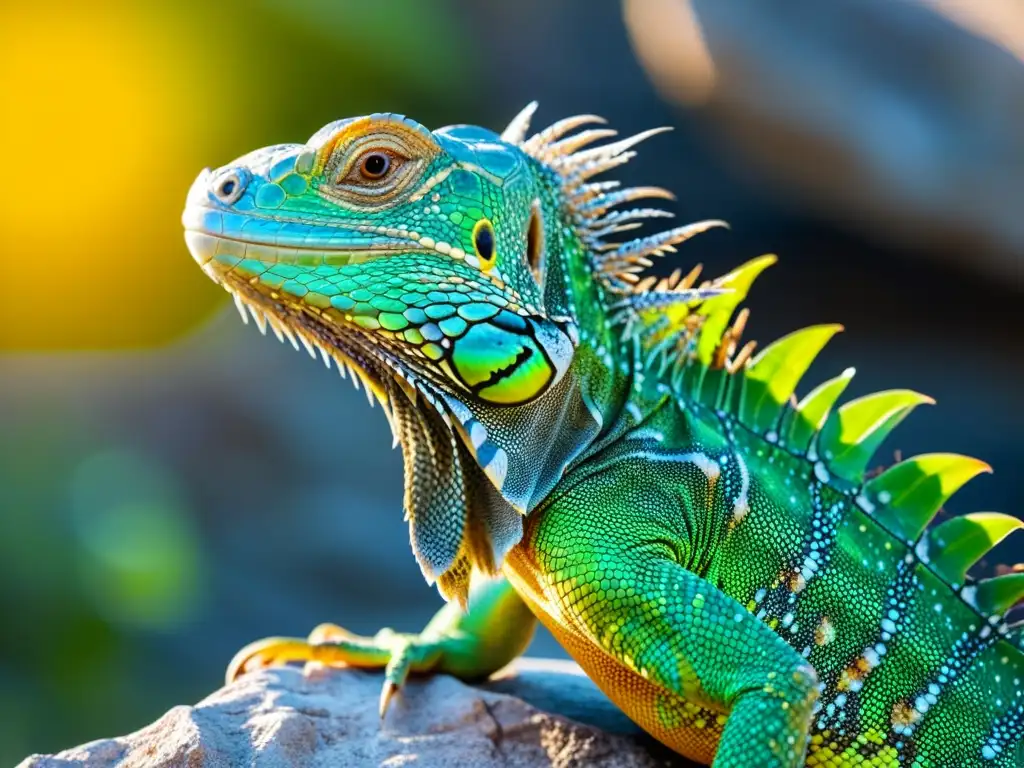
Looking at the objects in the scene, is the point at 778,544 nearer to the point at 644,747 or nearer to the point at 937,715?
the point at 937,715

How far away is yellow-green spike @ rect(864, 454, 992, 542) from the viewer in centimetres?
328

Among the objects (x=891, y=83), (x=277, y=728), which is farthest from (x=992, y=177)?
(x=277, y=728)

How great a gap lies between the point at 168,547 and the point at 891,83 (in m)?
7.88

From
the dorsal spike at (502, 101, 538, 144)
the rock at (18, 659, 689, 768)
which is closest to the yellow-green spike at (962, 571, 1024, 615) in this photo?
the rock at (18, 659, 689, 768)

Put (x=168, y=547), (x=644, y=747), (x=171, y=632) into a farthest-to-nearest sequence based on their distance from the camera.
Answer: (x=168, y=547), (x=171, y=632), (x=644, y=747)

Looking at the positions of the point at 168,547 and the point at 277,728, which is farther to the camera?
the point at 168,547

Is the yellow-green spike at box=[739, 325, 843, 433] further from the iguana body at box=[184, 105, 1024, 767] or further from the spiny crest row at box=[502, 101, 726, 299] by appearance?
the spiny crest row at box=[502, 101, 726, 299]

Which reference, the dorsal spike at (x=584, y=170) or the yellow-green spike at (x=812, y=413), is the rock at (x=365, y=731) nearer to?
the yellow-green spike at (x=812, y=413)

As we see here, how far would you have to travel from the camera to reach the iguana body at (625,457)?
2.77 metres

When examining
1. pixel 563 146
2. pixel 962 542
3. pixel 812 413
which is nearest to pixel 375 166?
pixel 563 146

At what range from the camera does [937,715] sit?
3.08m

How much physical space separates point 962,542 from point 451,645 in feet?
5.57

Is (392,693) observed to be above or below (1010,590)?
below

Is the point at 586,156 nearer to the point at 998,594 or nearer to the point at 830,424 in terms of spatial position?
Result: the point at 830,424
